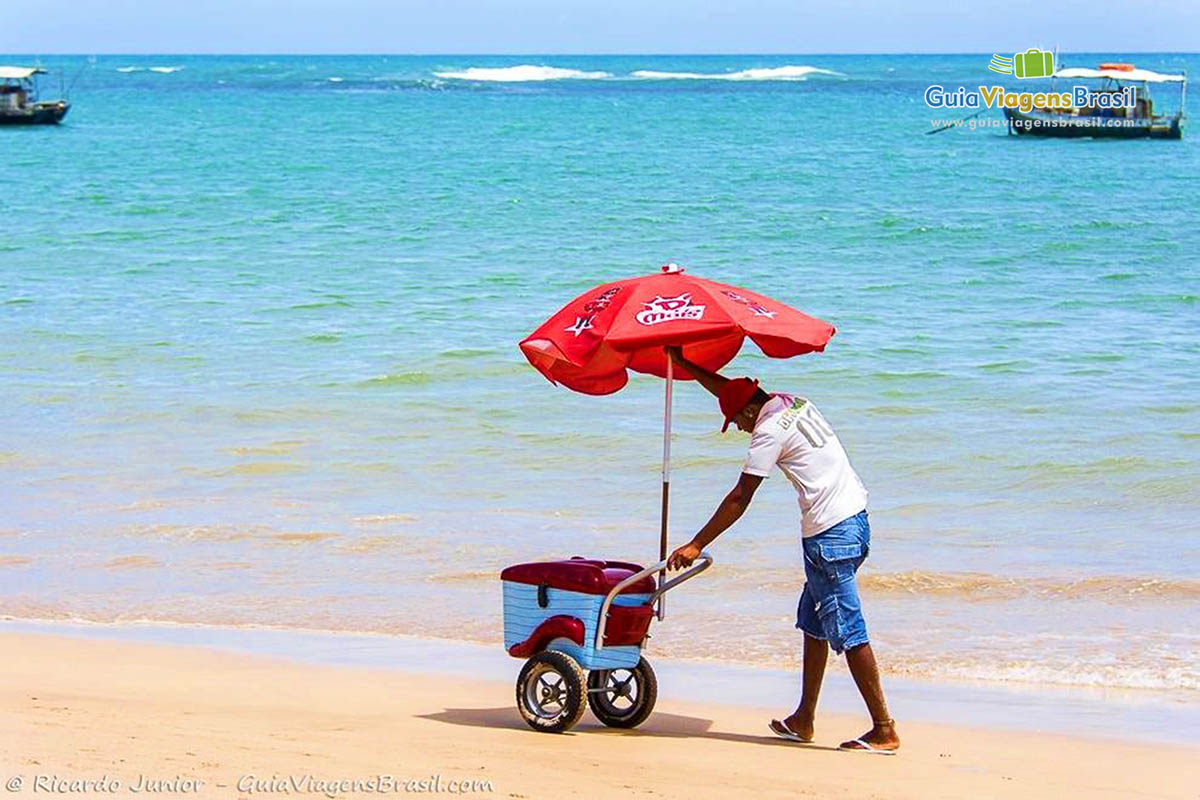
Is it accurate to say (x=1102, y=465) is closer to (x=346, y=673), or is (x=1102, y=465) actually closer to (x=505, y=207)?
(x=346, y=673)

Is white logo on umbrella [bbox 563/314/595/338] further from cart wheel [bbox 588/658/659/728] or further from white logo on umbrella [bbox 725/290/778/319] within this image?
cart wheel [bbox 588/658/659/728]

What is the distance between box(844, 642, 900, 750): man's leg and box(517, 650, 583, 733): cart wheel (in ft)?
3.16

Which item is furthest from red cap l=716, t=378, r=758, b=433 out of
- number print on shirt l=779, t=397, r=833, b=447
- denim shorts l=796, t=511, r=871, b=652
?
denim shorts l=796, t=511, r=871, b=652

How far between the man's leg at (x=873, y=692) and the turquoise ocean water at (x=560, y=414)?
153 centimetres

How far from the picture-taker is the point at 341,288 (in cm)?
1967

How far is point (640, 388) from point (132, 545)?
213 inches

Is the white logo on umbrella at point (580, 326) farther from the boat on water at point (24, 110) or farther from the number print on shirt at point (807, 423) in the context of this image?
the boat on water at point (24, 110)

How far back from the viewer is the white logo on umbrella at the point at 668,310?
556cm

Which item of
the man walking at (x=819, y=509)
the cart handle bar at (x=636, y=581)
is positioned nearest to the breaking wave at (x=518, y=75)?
the cart handle bar at (x=636, y=581)

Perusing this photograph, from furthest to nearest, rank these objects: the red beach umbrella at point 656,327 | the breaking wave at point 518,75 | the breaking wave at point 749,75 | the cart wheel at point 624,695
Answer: the breaking wave at point 749,75 → the breaking wave at point 518,75 → the cart wheel at point 624,695 → the red beach umbrella at point 656,327

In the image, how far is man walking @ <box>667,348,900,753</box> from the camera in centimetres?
540

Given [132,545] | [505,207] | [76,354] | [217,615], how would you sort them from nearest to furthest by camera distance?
[217,615] < [132,545] < [76,354] < [505,207]

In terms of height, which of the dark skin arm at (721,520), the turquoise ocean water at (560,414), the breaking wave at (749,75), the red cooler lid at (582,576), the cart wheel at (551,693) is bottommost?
the breaking wave at (749,75)

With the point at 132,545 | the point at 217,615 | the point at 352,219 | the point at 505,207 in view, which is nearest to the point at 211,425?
the point at 132,545
